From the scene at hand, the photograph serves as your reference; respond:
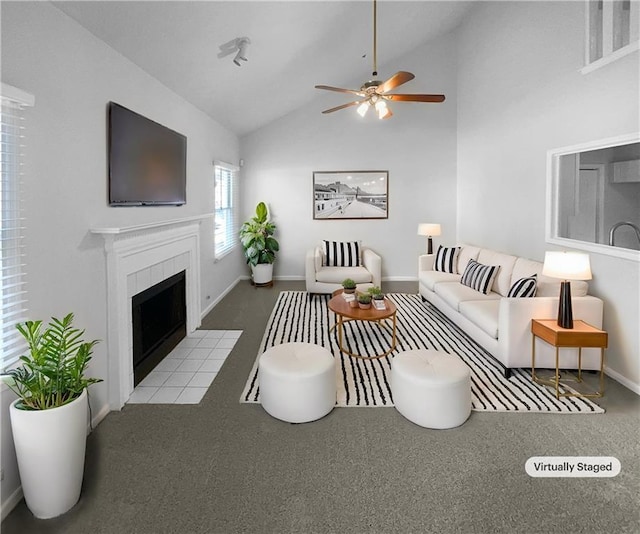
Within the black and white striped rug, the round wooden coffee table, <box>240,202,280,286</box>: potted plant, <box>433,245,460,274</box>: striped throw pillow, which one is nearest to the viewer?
the black and white striped rug

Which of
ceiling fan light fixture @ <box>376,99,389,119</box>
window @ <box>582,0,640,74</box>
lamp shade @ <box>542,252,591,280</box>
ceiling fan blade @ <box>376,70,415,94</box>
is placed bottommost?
lamp shade @ <box>542,252,591,280</box>

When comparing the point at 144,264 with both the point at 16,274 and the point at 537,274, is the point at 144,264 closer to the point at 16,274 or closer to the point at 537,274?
the point at 16,274

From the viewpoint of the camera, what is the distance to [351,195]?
7203 millimetres

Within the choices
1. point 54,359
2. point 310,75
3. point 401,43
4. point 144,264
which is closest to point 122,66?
point 144,264

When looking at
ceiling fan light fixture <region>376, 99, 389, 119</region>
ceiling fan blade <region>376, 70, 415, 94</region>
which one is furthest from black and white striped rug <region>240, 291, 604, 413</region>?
ceiling fan blade <region>376, 70, 415, 94</region>

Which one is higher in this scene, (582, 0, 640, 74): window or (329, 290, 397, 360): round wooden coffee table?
(582, 0, 640, 74): window

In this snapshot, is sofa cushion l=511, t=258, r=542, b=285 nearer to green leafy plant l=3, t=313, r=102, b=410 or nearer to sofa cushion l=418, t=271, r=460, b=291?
sofa cushion l=418, t=271, r=460, b=291

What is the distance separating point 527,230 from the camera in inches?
185

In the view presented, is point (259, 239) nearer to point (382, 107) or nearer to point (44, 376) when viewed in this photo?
point (382, 107)

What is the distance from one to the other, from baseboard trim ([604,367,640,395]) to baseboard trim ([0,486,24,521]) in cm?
393

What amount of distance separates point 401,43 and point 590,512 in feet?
20.5

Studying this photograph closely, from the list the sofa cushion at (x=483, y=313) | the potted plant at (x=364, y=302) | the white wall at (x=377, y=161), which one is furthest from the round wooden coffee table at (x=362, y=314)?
the white wall at (x=377, y=161)

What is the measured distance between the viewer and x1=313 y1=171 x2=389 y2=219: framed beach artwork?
23.4 feet

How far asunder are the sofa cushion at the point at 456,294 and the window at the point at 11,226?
3740 mm
